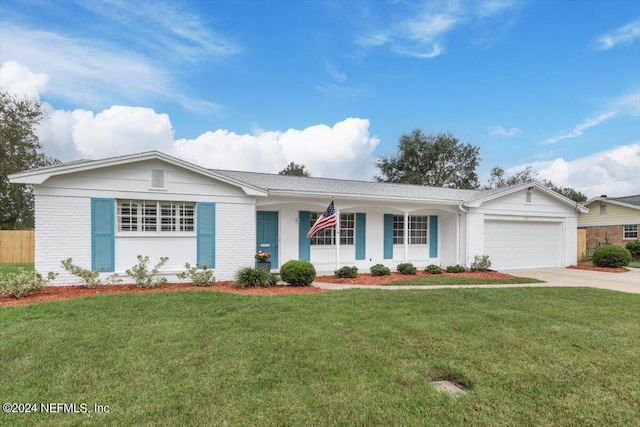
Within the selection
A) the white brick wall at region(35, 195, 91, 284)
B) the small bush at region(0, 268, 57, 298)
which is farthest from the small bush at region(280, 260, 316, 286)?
the small bush at region(0, 268, 57, 298)

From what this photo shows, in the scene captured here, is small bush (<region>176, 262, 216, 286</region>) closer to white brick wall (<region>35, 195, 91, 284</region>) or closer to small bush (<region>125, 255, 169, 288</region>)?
small bush (<region>125, 255, 169, 288</region>)

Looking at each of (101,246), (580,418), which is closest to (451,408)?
(580,418)

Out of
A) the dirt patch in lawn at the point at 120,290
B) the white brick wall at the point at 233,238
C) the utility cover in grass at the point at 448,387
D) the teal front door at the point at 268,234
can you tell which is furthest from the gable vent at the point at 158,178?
the utility cover in grass at the point at 448,387

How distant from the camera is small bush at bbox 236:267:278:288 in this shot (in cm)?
873

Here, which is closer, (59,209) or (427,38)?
(59,209)

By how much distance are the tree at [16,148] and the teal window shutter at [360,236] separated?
A: 22.6 meters

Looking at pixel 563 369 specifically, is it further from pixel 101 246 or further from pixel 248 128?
pixel 248 128

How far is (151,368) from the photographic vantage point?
3.67 metres

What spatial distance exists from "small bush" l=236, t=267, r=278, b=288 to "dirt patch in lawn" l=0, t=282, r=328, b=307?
0.56 feet

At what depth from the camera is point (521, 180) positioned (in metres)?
35.1

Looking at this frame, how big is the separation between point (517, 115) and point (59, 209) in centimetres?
1802

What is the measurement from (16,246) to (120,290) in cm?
1336

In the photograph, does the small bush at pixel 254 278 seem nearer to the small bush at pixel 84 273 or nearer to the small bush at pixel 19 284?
the small bush at pixel 84 273

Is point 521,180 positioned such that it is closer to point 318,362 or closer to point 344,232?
point 344,232
